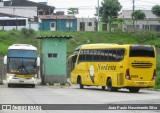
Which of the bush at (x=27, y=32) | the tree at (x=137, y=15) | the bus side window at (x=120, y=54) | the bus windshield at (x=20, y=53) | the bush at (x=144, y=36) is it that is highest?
the bus side window at (x=120, y=54)

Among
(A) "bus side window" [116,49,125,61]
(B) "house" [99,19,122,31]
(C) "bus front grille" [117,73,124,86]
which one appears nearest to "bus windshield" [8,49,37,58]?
(A) "bus side window" [116,49,125,61]

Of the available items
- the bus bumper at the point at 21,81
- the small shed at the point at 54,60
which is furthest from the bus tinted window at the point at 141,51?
the small shed at the point at 54,60

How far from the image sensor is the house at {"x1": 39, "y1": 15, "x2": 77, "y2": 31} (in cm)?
9703

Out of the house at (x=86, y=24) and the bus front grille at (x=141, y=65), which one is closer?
the bus front grille at (x=141, y=65)

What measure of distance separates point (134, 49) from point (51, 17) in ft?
198

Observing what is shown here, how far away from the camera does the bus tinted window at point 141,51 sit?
37344 millimetres

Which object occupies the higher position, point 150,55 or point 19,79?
point 150,55

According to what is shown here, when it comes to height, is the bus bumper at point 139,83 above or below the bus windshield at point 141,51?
below

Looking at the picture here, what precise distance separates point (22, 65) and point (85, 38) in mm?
Result: 36024

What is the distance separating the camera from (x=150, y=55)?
37.8 m

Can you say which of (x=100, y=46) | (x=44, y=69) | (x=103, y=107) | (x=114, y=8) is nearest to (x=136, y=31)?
(x=114, y=8)

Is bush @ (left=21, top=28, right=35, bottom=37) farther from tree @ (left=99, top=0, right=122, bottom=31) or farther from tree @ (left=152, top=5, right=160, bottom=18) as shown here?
tree @ (left=152, top=5, right=160, bottom=18)

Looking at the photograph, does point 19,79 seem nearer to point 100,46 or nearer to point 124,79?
point 100,46

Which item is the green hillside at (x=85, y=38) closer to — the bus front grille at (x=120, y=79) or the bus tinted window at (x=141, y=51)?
the bus front grille at (x=120, y=79)
